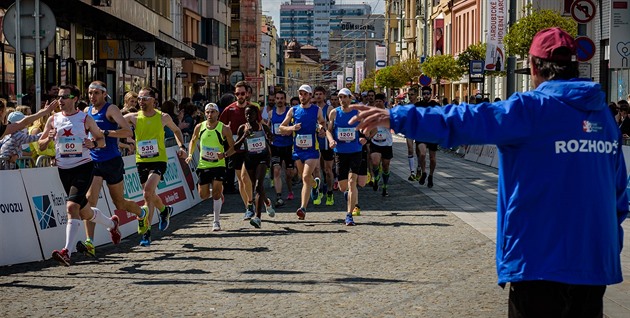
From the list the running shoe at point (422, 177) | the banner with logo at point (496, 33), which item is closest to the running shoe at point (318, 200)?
the running shoe at point (422, 177)

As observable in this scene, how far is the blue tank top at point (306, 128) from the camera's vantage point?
687 inches

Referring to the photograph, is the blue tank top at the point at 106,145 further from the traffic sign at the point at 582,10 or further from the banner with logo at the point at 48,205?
the traffic sign at the point at 582,10

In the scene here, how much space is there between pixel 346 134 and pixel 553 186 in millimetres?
11999

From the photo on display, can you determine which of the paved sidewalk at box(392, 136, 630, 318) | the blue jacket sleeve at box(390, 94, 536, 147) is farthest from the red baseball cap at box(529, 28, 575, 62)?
the paved sidewalk at box(392, 136, 630, 318)

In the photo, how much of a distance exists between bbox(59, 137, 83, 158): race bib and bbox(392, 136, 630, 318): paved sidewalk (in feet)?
16.0

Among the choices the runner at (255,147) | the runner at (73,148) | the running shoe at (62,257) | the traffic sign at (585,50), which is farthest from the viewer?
the traffic sign at (585,50)

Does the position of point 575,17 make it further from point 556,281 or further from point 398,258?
point 556,281

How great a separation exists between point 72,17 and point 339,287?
75.5 feet

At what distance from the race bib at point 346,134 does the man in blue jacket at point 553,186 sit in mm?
11780

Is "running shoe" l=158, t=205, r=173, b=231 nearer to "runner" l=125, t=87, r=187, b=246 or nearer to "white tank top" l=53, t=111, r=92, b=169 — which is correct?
"runner" l=125, t=87, r=187, b=246

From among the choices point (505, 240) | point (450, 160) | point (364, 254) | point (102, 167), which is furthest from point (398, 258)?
point (450, 160)

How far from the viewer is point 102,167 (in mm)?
12320

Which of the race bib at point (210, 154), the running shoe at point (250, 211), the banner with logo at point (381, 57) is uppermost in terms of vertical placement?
the banner with logo at point (381, 57)

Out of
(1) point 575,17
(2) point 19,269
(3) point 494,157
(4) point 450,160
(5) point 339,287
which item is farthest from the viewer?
(4) point 450,160
